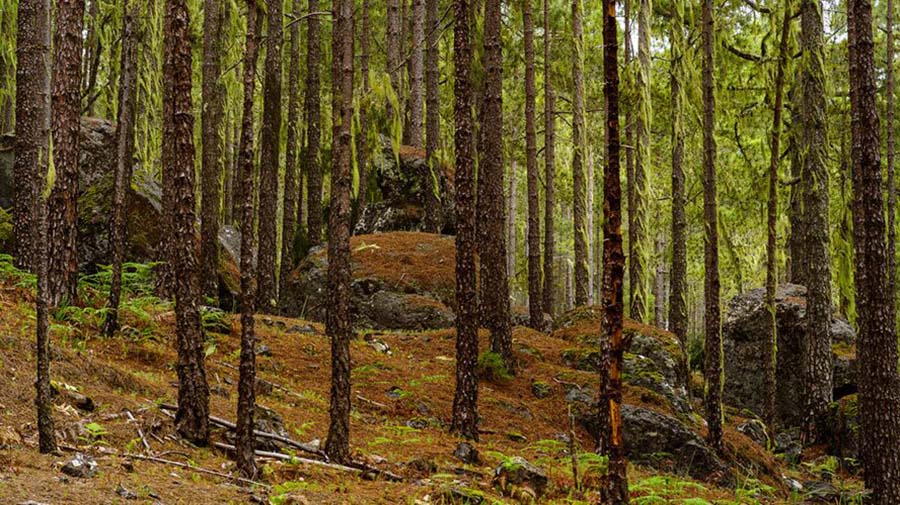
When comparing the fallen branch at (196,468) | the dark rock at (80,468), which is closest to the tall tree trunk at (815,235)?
the fallen branch at (196,468)

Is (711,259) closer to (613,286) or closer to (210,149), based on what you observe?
(613,286)

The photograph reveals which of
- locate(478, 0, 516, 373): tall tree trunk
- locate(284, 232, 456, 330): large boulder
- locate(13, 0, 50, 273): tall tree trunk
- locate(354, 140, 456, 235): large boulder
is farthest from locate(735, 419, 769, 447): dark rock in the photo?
locate(13, 0, 50, 273): tall tree trunk

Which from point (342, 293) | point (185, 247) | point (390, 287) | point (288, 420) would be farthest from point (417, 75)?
point (185, 247)

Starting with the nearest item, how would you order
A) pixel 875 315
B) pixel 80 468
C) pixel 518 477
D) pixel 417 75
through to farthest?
pixel 80 468 → pixel 518 477 → pixel 875 315 → pixel 417 75

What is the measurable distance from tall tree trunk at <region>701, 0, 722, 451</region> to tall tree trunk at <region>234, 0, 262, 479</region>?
713 cm

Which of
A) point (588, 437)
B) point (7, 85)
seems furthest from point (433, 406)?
point (7, 85)

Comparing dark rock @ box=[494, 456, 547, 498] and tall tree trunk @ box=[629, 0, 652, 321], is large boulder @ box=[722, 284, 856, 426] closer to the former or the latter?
tall tree trunk @ box=[629, 0, 652, 321]

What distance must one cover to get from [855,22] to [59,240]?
10.7 metres

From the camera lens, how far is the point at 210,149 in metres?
16.0

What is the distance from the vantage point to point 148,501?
5.45 m

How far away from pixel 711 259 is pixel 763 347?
7810 mm

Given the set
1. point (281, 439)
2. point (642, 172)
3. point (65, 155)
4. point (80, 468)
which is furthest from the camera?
point (642, 172)

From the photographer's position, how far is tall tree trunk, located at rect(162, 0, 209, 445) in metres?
7.16

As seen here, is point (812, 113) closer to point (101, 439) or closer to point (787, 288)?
point (787, 288)
